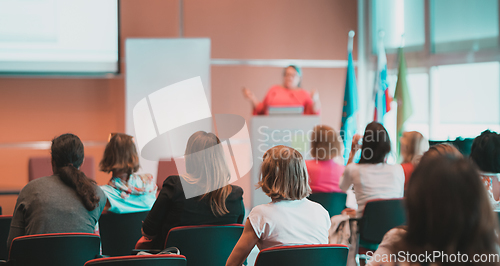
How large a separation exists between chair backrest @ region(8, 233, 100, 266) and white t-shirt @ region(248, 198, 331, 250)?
767 millimetres

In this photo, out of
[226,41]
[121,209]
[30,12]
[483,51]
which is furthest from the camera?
[226,41]

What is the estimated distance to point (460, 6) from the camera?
475 centimetres

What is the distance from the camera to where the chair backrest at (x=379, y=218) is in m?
2.62

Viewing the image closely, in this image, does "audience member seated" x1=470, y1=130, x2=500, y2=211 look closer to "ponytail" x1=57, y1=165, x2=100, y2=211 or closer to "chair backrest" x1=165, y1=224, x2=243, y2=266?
"chair backrest" x1=165, y1=224, x2=243, y2=266

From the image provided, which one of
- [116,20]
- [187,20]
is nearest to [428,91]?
[187,20]

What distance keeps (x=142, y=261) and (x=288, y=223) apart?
2.00 feet

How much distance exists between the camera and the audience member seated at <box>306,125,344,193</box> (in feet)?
10.8

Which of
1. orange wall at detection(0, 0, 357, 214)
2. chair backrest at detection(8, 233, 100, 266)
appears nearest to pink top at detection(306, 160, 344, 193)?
chair backrest at detection(8, 233, 100, 266)

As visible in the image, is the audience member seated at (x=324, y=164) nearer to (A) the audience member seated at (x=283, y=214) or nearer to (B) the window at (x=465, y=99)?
(A) the audience member seated at (x=283, y=214)

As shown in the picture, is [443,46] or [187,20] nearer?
[443,46]

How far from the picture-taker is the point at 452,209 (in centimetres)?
87

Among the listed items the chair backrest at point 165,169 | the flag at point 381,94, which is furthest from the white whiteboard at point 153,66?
the flag at point 381,94

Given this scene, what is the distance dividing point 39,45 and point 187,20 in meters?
1.90

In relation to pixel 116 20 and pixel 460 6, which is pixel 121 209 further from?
pixel 460 6
